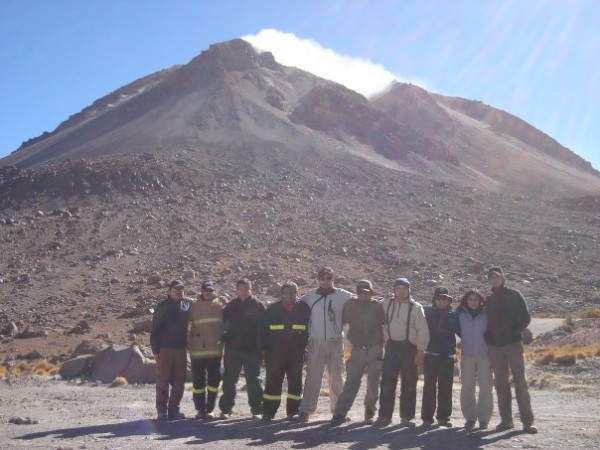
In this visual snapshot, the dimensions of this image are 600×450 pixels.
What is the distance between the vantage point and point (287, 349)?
9.38 metres

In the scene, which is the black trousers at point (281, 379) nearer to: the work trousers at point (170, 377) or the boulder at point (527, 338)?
the work trousers at point (170, 377)

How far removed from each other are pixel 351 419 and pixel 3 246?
38111 millimetres

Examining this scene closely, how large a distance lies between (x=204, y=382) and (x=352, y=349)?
2085 millimetres

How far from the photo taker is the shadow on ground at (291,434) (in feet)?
26.2

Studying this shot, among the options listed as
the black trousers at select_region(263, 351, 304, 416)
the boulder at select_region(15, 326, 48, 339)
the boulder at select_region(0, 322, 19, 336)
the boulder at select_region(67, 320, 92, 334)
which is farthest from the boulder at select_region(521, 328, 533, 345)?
the boulder at select_region(0, 322, 19, 336)

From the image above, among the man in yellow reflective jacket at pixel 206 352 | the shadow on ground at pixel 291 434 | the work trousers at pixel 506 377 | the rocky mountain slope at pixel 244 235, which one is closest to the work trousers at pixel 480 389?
the work trousers at pixel 506 377

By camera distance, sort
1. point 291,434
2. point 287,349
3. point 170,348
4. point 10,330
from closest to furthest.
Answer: point 291,434 < point 287,349 < point 170,348 < point 10,330

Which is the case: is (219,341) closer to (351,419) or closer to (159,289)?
(351,419)

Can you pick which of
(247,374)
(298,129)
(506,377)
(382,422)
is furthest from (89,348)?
(298,129)

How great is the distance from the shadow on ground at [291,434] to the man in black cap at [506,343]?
1.11 feet

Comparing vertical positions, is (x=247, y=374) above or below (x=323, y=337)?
below

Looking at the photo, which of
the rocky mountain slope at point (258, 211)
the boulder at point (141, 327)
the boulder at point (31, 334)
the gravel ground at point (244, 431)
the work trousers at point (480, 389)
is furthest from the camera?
the rocky mountain slope at point (258, 211)

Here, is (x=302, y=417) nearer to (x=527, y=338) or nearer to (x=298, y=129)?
(x=527, y=338)

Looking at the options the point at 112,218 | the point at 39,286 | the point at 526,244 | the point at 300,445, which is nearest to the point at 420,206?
the point at 526,244
